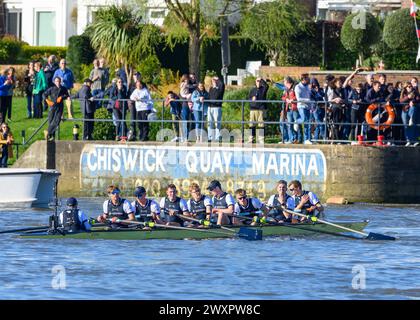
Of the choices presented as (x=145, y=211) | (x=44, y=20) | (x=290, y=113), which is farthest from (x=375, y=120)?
(x=44, y=20)

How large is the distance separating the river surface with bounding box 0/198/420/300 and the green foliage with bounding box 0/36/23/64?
24131 millimetres

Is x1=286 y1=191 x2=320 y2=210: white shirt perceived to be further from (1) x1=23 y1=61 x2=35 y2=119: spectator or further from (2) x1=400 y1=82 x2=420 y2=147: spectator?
(1) x1=23 y1=61 x2=35 y2=119: spectator

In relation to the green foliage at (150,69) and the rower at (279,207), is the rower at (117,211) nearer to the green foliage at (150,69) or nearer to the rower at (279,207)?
the rower at (279,207)

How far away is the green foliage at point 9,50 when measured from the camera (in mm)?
60500

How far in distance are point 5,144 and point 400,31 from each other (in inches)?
565

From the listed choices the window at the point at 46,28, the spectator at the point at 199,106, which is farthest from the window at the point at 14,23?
the spectator at the point at 199,106

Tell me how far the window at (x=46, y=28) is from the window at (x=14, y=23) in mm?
1592

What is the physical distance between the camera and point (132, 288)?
27547mm

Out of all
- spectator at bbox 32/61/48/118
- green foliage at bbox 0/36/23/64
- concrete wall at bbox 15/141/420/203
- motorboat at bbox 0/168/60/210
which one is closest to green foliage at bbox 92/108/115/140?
spectator at bbox 32/61/48/118

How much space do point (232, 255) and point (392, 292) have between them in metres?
5.64

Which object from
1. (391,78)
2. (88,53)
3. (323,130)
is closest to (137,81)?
(323,130)

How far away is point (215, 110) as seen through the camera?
41.5m

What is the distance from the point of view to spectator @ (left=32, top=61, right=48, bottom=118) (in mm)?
46906

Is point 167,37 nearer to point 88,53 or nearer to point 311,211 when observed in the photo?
point 88,53
